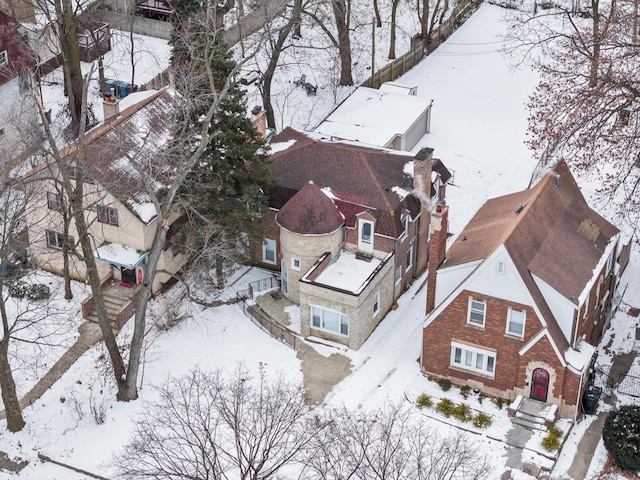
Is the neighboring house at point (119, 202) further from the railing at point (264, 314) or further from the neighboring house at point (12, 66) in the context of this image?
the neighboring house at point (12, 66)

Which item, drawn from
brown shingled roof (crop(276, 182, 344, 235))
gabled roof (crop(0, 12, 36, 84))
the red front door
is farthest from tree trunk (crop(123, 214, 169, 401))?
gabled roof (crop(0, 12, 36, 84))

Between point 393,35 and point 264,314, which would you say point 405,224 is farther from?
point 393,35

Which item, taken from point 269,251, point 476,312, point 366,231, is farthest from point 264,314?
point 476,312

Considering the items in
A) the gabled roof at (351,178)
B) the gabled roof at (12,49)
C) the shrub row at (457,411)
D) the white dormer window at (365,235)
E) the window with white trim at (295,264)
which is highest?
the gabled roof at (12,49)

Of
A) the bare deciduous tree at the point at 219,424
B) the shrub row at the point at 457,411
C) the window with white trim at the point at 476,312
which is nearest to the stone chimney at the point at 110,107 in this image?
the bare deciduous tree at the point at 219,424

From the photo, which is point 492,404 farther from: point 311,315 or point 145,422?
point 145,422
